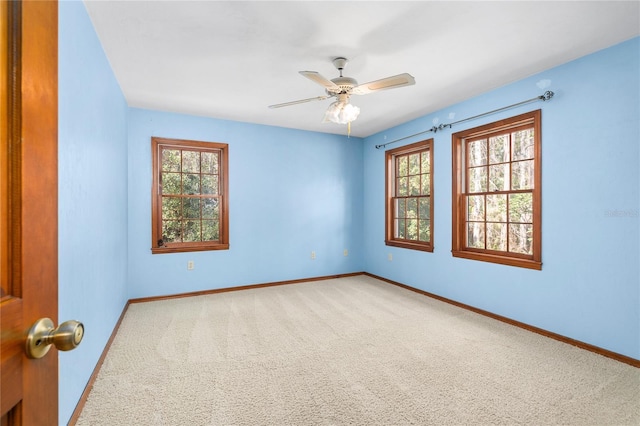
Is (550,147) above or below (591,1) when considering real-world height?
below

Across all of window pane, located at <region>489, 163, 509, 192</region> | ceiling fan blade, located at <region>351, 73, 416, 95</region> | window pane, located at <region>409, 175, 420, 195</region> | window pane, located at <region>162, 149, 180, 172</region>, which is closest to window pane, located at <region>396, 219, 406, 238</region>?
window pane, located at <region>409, 175, 420, 195</region>

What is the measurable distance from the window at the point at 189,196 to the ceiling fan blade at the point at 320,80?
7.90ft

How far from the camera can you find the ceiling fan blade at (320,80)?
2.26 metres

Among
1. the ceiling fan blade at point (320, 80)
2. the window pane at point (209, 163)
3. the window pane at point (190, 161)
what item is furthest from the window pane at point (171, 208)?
the ceiling fan blade at point (320, 80)

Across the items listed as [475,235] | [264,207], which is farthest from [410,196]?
[264,207]

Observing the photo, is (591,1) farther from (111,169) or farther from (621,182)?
(111,169)

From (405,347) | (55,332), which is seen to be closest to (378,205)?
(405,347)

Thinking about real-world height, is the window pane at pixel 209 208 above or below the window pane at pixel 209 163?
below

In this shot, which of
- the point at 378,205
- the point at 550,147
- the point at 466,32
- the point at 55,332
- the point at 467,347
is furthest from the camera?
the point at 378,205

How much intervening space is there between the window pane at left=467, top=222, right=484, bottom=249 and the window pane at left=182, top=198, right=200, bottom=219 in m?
3.65

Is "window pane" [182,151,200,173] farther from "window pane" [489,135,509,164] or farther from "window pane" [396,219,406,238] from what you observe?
"window pane" [489,135,509,164]

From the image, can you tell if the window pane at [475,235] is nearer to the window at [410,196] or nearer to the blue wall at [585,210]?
the blue wall at [585,210]

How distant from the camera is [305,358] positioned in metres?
2.55

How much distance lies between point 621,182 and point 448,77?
169 centimetres
